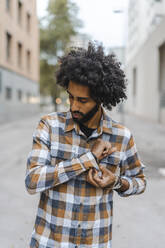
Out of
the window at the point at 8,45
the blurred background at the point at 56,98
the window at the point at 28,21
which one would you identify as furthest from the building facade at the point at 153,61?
the window at the point at 28,21

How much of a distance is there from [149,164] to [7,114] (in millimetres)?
13861

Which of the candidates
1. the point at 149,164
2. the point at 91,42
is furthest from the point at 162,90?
the point at 91,42

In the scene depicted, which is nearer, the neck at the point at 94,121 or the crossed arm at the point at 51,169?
the crossed arm at the point at 51,169

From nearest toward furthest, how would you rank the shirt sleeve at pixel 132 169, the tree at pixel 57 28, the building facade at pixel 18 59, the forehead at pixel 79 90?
the forehead at pixel 79 90 < the shirt sleeve at pixel 132 169 < the building facade at pixel 18 59 < the tree at pixel 57 28

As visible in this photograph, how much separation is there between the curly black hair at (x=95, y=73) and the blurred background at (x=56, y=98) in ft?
0.45

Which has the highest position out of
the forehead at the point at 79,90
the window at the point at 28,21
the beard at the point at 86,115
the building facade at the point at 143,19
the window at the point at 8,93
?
the building facade at the point at 143,19

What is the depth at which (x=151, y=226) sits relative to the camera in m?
3.74

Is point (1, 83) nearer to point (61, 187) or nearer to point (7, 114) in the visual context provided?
point (7, 114)

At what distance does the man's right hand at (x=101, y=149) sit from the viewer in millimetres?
1308

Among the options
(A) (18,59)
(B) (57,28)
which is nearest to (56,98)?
(B) (57,28)

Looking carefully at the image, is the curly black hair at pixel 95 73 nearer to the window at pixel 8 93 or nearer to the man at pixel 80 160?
the man at pixel 80 160

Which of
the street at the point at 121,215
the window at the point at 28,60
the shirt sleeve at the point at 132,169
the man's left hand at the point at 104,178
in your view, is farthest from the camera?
the window at the point at 28,60

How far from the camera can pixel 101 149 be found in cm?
132

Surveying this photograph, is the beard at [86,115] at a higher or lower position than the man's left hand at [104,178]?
higher
